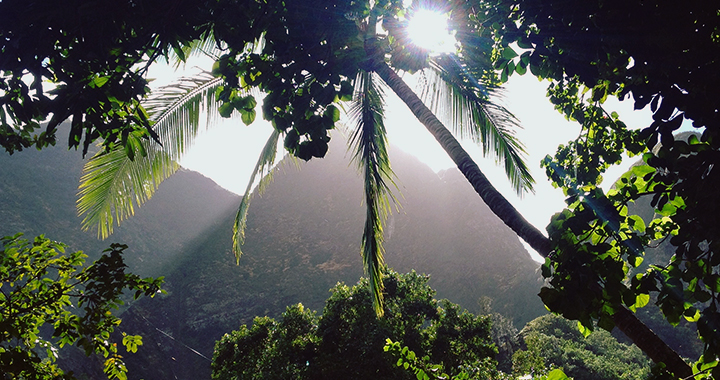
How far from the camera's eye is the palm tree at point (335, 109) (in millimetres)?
1331

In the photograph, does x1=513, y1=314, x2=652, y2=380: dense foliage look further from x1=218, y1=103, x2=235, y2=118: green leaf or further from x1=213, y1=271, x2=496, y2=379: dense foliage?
x1=218, y1=103, x2=235, y2=118: green leaf

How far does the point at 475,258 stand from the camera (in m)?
34.5

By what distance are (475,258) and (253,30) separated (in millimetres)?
35976

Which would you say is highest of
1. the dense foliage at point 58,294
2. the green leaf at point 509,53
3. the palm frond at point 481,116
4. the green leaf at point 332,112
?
the palm frond at point 481,116

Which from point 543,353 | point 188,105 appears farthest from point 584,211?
point 543,353

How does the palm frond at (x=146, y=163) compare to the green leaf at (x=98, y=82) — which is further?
the palm frond at (x=146, y=163)

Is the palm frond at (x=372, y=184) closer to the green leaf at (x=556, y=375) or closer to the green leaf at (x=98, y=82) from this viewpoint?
the green leaf at (x=556, y=375)

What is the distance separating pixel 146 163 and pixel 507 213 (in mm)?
4038

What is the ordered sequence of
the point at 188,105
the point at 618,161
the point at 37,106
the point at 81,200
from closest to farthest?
the point at 37,106 → the point at 618,161 → the point at 81,200 → the point at 188,105

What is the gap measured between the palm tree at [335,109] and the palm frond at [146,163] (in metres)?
0.01

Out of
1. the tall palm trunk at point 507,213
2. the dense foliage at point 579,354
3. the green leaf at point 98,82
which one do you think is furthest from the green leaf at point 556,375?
the dense foliage at point 579,354

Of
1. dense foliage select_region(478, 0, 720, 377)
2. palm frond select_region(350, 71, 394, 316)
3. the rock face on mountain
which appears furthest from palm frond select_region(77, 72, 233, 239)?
the rock face on mountain

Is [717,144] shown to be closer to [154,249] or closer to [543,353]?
[543,353]

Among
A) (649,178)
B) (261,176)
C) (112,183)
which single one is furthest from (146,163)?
(649,178)
